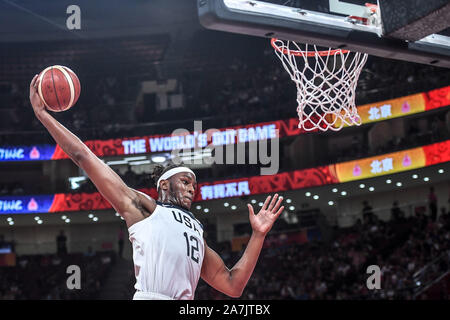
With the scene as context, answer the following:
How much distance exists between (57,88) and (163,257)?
1179 millimetres

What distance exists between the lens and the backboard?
375 cm

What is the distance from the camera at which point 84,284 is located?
1889cm

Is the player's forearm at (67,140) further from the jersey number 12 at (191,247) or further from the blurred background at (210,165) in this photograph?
the blurred background at (210,165)

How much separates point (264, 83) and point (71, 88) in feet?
61.2

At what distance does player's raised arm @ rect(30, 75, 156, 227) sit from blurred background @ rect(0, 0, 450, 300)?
446 inches

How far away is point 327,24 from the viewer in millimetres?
4141

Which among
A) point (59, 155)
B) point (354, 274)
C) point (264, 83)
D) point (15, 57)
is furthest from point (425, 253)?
point (15, 57)

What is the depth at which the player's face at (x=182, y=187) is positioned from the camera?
352cm

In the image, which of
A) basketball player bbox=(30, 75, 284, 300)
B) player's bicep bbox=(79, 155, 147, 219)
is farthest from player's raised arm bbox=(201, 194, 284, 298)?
player's bicep bbox=(79, 155, 147, 219)

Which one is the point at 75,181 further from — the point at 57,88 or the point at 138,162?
the point at 57,88

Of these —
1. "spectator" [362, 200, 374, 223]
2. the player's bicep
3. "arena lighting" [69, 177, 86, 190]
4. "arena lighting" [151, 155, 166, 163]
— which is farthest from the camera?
"arena lighting" [151, 155, 166, 163]

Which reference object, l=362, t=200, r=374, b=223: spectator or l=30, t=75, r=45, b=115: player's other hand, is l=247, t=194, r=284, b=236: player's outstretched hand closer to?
l=30, t=75, r=45, b=115: player's other hand

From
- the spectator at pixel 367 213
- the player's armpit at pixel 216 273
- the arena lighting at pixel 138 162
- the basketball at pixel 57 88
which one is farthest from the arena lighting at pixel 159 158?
the player's armpit at pixel 216 273

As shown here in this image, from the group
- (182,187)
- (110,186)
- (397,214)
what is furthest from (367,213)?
(110,186)
